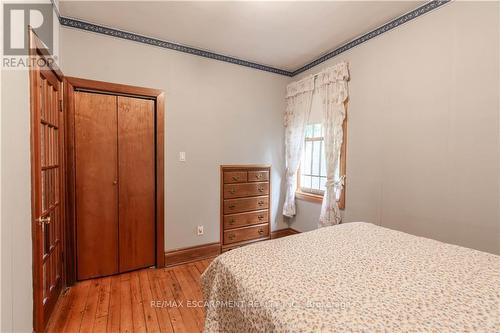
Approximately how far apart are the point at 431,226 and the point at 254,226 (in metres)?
2.03

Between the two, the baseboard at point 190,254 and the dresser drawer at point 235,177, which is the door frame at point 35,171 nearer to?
the baseboard at point 190,254

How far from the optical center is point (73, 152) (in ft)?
Result: 7.34

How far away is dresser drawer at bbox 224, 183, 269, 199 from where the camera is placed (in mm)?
3091

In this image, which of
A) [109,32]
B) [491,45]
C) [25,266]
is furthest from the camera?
[109,32]

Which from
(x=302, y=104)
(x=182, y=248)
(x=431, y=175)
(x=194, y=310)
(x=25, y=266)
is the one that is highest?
(x=302, y=104)

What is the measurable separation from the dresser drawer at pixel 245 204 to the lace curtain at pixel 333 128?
86 cm

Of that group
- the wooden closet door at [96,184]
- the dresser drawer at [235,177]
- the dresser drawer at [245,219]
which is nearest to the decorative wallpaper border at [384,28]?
the dresser drawer at [235,177]

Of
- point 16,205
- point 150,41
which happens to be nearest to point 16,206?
point 16,205

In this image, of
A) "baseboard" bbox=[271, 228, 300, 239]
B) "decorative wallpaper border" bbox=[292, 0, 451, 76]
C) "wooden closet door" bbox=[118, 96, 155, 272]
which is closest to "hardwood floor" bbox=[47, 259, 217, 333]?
"wooden closet door" bbox=[118, 96, 155, 272]

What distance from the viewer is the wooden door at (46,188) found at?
57.4 inches

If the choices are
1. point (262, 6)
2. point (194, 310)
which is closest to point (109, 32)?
point (262, 6)

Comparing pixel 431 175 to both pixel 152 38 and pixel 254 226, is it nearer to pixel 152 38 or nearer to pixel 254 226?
pixel 254 226

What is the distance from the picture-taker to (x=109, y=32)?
235cm

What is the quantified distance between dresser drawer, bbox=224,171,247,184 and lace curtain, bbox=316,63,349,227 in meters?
1.08
